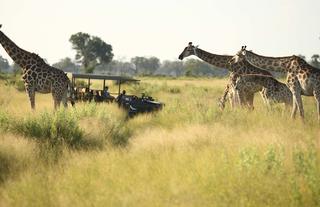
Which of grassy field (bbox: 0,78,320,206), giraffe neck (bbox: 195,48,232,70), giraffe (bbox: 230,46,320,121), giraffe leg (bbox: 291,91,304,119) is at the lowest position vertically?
grassy field (bbox: 0,78,320,206)

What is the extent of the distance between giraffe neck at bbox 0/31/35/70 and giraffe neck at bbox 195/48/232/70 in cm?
606

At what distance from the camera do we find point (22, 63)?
17.0 m

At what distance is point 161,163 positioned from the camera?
27.9ft

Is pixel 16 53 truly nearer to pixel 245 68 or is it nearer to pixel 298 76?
pixel 245 68

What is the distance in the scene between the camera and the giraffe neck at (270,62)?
593 inches

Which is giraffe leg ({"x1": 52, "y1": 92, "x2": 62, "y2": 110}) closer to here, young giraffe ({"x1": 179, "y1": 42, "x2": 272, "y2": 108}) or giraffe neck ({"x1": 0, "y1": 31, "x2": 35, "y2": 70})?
giraffe neck ({"x1": 0, "y1": 31, "x2": 35, "y2": 70})

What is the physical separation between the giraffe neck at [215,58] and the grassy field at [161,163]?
4.44 m

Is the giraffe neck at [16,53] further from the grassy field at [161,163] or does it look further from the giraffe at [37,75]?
the grassy field at [161,163]

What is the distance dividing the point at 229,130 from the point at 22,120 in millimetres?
5061

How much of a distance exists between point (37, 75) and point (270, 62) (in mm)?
7861

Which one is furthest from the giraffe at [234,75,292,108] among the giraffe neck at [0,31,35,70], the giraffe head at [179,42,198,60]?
the giraffe neck at [0,31,35,70]

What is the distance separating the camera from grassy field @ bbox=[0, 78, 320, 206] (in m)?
6.82

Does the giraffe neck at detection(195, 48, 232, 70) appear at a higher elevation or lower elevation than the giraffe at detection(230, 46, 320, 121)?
higher

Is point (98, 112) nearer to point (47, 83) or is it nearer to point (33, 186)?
point (47, 83)
